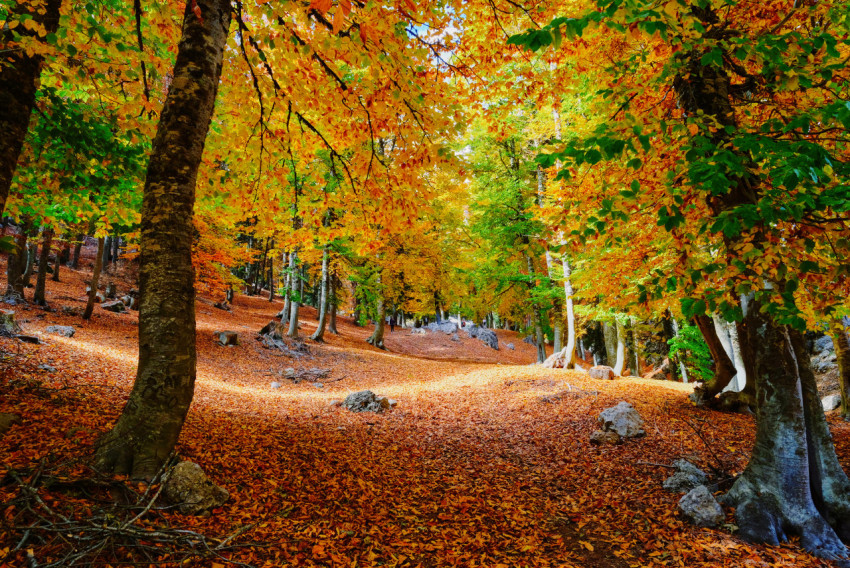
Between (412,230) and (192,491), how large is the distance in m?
4.32

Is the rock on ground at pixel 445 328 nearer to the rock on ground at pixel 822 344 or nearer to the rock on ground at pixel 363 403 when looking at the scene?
→ the rock on ground at pixel 822 344

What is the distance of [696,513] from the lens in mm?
4180

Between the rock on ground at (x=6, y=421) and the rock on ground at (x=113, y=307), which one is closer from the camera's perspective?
the rock on ground at (x=6, y=421)

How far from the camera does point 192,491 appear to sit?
3324 mm

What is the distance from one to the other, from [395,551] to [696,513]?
3.30 metres

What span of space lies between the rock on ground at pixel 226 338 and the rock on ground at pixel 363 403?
714cm

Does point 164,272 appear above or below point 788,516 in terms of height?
above

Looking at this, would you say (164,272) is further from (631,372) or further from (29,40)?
(631,372)

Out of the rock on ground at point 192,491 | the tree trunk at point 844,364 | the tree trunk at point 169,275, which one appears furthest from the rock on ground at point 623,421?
the tree trunk at point 169,275

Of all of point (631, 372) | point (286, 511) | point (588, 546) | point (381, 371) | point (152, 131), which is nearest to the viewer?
point (286, 511)

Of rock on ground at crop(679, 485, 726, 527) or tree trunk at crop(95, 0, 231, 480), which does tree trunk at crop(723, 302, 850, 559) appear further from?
tree trunk at crop(95, 0, 231, 480)

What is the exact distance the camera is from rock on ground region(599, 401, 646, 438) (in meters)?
6.52

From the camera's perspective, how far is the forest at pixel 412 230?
2824 millimetres

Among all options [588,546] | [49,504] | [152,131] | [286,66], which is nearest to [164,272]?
[49,504]
